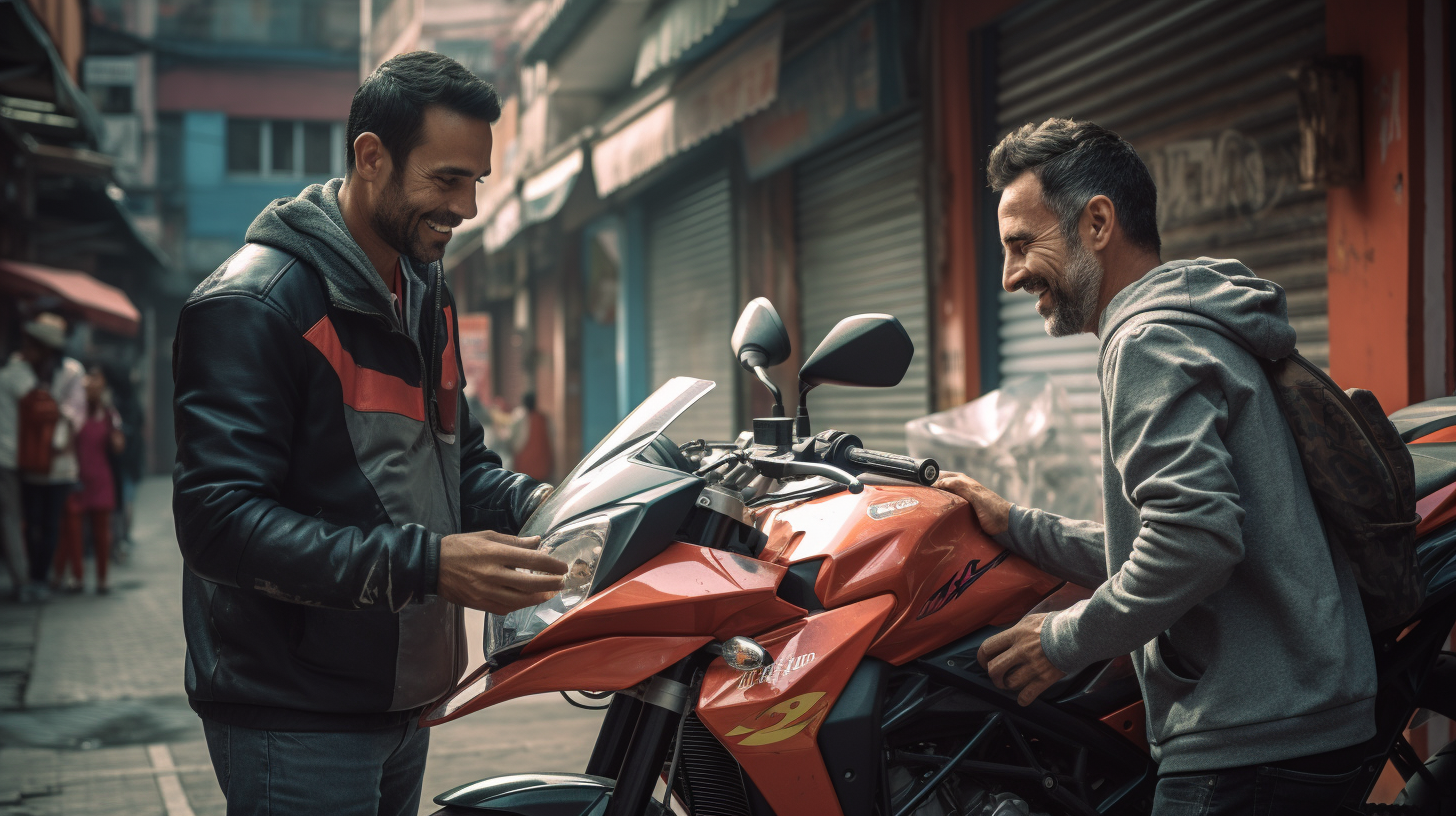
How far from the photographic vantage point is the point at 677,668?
1817 mm

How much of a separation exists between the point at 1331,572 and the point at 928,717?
2.11 feet

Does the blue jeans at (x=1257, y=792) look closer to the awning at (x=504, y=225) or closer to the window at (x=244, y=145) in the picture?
the awning at (x=504, y=225)

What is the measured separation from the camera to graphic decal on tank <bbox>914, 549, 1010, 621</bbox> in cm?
192

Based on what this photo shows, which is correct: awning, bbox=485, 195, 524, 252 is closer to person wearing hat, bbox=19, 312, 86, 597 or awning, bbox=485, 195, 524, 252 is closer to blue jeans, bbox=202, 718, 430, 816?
person wearing hat, bbox=19, 312, 86, 597

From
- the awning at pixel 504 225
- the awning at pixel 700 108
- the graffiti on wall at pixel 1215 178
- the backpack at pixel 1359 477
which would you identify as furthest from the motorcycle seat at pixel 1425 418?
the awning at pixel 504 225

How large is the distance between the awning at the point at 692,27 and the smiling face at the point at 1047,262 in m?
4.85

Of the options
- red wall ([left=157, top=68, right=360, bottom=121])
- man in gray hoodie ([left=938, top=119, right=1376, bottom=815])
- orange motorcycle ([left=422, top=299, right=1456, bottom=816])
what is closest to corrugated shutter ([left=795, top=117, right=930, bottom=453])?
orange motorcycle ([left=422, top=299, right=1456, bottom=816])

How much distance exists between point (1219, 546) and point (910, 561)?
45 cm

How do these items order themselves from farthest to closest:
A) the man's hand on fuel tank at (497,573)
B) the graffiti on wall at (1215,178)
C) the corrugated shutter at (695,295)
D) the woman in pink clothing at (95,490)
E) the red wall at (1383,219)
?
the corrugated shutter at (695,295)
the woman in pink clothing at (95,490)
the graffiti on wall at (1215,178)
the red wall at (1383,219)
the man's hand on fuel tank at (497,573)

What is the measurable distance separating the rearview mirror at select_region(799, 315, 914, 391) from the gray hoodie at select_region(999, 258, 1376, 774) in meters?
0.34

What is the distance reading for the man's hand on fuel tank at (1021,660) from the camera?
6.19 feet

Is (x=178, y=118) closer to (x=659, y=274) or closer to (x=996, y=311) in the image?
(x=659, y=274)

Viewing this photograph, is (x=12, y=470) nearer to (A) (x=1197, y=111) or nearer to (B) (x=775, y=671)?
(A) (x=1197, y=111)

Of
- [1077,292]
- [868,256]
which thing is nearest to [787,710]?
[1077,292]
